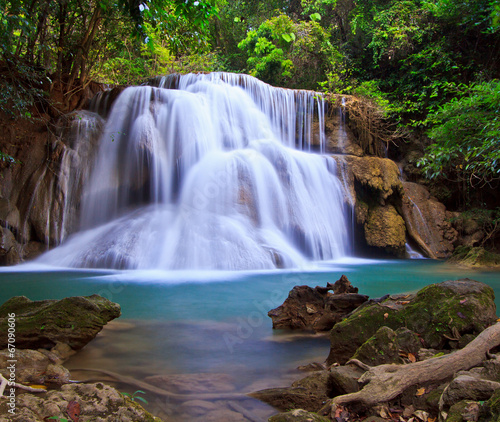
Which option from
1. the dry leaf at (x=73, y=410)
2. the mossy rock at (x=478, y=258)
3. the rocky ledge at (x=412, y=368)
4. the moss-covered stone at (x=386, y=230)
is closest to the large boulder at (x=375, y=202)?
the moss-covered stone at (x=386, y=230)

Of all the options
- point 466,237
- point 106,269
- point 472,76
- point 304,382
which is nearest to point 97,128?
point 106,269

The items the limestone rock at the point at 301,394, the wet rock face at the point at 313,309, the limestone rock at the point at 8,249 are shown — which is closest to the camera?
the limestone rock at the point at 301,394

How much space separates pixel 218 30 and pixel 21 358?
24440 millimetres

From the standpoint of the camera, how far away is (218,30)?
77.9ft

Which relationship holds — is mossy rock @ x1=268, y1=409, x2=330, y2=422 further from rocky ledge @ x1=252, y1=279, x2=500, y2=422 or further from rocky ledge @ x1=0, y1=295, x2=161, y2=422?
rocky ledge @ x1=0, y1=295, x2=161, y2=422

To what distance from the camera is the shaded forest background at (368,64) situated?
9367 mm

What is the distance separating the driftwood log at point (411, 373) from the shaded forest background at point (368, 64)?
5.36 m

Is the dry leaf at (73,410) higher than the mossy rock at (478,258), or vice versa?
the dry leaf at (73,410)

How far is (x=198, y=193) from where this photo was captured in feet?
36.3

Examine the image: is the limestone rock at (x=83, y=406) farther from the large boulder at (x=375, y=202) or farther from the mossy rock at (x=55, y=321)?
the large boulder at (x=375, y=202)

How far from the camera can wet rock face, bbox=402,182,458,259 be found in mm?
13125

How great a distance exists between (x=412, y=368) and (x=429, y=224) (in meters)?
12.7

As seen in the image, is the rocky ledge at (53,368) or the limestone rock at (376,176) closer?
the rocky ledge at (53,368)

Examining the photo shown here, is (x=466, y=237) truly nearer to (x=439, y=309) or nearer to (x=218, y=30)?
(x=439, y=309)
